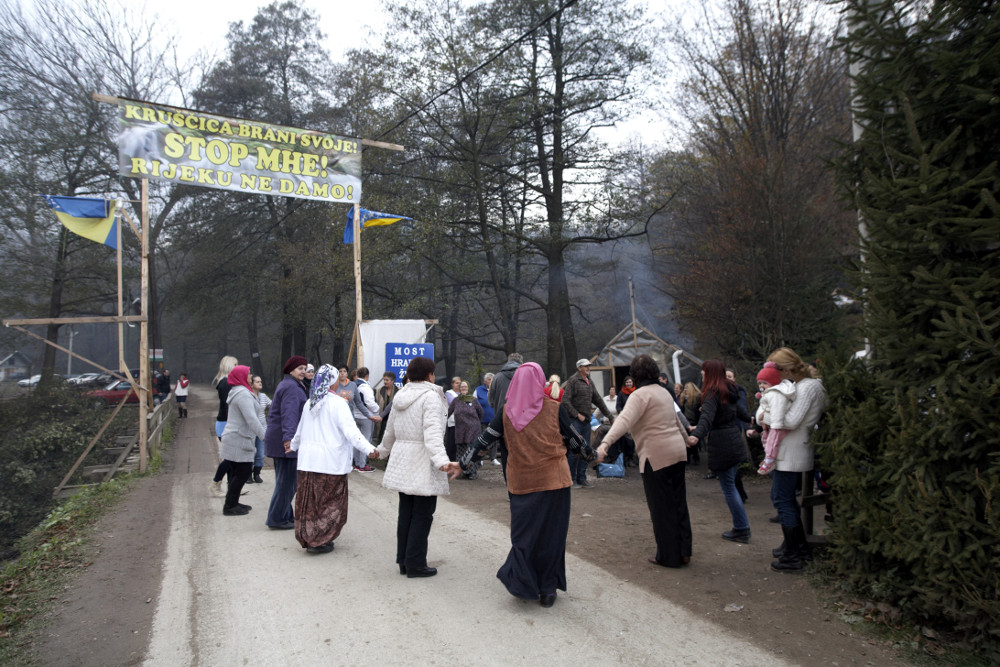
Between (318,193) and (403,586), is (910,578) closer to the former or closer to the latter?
(403,586)

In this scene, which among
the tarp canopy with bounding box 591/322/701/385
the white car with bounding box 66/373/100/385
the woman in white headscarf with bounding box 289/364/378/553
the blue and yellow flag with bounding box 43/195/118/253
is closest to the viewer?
the woman in white headscarf with bounding box 289/364/378/553

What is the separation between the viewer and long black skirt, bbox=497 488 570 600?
15.9 ft

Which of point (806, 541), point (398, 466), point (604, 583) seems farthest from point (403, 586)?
point (806, 541)

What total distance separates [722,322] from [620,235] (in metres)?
7.67

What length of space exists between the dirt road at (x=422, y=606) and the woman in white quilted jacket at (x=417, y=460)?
288mm

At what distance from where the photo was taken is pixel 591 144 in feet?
65.4

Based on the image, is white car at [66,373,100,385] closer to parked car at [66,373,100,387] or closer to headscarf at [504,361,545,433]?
parked car at [66,373,100,387]

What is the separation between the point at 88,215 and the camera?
40.2 feet

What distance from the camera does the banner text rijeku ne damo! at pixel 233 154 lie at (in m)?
11.2

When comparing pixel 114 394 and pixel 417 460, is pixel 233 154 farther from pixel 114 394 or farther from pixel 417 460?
pixel 114 394

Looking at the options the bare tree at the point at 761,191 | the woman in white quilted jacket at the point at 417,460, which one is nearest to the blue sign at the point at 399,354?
the bare tree at the point at 761,191

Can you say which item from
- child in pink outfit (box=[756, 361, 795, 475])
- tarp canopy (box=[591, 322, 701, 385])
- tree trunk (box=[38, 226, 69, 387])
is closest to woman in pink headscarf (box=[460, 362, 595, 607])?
child in pink outfit (box=[756, 361, 795, 475])

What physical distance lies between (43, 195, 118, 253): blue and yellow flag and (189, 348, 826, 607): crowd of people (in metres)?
6.52

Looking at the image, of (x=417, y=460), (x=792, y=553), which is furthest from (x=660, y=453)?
(x=417, y=460)
